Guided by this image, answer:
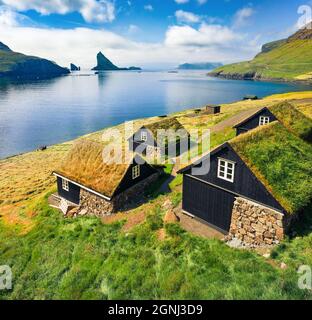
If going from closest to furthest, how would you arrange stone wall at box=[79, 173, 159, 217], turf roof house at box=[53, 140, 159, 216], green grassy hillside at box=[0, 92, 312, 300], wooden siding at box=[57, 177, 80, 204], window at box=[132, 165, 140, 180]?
green grassy hillside at box=[0, 92, 312, 300], stone wall at box=[79, 173, 159, 217], turf roof house at box=[53, 140, 159, 216], window at box=[132, 165, 140, 180], wooden siding at box=[57, 177, 80, 204]

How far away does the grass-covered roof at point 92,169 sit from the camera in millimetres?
25672

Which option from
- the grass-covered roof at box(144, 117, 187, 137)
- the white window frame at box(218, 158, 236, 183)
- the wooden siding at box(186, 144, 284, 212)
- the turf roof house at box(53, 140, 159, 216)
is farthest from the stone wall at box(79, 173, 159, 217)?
the grass-covered roof at box(144, 117, 187, 137)

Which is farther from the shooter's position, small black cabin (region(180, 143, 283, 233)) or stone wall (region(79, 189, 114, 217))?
stone wall (region(79, 189, 114, 217))

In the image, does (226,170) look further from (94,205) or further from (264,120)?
(264,120)

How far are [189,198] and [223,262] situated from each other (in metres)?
6.65

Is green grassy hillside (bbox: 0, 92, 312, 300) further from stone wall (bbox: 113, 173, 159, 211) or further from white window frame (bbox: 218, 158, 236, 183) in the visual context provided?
white window frame (bbox: 218, 158, 236, 183)

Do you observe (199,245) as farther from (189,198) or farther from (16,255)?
(16,255)

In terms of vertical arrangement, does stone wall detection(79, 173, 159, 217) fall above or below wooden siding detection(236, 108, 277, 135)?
below

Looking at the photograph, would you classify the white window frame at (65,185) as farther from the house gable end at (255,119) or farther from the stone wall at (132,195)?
the house gable end at (255,119)

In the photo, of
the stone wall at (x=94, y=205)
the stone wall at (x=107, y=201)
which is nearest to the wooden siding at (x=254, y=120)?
the stone wall at (x=107, y=201)

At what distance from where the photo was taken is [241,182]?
722 inches

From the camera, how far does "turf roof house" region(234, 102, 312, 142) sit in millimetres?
27328

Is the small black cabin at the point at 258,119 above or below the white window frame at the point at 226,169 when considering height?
above
